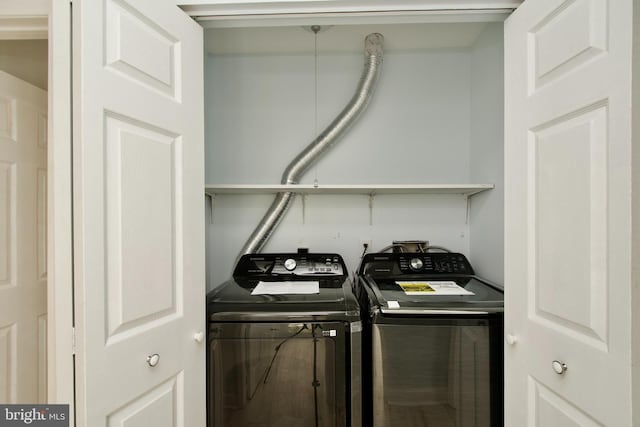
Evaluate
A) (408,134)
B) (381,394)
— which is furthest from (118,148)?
(408,134)

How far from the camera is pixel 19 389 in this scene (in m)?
1.40

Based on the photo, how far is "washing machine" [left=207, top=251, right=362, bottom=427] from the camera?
1.22 m

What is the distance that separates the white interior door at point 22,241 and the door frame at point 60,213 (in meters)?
0.88

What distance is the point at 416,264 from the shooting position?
1.79m

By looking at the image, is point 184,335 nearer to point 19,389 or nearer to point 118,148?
point 118,148

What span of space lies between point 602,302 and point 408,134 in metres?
1.50

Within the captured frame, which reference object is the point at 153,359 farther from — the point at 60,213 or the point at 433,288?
the point at 433,288

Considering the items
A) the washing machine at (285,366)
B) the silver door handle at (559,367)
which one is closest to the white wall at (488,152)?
the silver door handle at (559,367)

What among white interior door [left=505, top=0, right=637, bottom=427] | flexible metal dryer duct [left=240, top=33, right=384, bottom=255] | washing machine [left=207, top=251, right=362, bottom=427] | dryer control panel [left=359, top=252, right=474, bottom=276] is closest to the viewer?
white interior door [left=505, top=0, right=637, bottom=427]

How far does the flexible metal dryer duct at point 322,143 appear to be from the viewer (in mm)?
1904

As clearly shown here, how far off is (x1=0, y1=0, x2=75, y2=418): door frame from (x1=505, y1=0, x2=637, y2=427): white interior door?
4.58ft

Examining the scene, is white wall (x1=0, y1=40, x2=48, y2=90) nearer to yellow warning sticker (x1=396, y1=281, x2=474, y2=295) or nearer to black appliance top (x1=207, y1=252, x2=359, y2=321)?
black appliance top (x1=207, y1=252, x2=359, y2=321)

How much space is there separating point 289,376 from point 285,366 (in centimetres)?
4

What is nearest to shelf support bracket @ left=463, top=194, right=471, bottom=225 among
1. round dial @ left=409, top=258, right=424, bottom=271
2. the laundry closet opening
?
the laundry closet opening
